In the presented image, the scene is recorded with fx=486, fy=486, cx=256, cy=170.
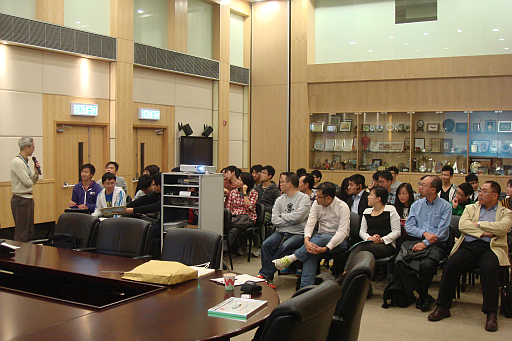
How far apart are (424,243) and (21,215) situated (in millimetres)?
5729

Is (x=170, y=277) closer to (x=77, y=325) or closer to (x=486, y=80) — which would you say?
(x=77, y=325)

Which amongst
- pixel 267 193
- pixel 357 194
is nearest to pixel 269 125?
pixel 267 193

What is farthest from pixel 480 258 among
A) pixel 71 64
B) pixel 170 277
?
pixel 71 64

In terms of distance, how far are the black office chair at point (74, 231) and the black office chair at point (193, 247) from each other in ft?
4.16

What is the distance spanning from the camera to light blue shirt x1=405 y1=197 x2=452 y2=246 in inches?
214

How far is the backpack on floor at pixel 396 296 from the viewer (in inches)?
208

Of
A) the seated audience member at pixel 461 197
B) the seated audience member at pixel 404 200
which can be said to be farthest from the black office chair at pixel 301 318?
the seated audience member at pixel 461 197

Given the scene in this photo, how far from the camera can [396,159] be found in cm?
1159

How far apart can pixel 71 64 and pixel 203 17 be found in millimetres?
4329

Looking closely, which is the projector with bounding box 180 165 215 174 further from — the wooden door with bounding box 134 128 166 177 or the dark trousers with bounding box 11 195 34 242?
the wooden door with bounding box 134 128 166 177

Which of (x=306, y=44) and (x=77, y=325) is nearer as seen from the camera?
(x=77, y=325)

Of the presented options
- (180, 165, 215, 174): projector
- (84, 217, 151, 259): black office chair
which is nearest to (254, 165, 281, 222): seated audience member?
(180, 165, 215, 174): projector

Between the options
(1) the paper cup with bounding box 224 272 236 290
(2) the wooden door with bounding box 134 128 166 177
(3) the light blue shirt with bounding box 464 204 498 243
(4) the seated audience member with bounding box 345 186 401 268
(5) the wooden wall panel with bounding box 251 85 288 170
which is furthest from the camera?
(5) the wooden wall panel with bounding box 251 85 288 170

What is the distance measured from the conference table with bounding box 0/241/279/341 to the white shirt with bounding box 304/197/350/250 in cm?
237
